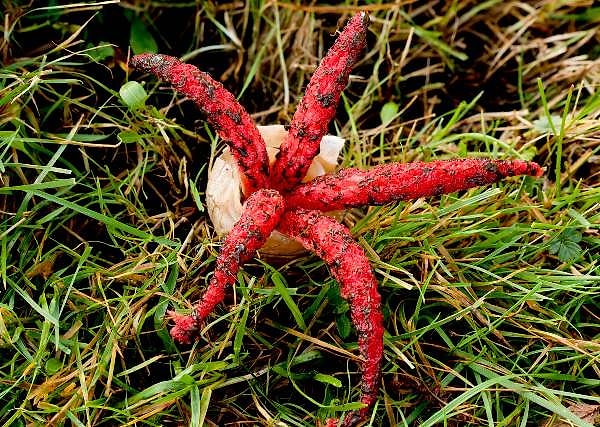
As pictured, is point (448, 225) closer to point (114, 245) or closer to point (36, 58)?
point (114, 245)

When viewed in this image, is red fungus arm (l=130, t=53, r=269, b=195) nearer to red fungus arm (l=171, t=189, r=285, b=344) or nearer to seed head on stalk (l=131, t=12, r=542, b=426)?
seed head on stalk (l=131, t=12, r=542, b=426)

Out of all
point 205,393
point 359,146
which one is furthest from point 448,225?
point 205,393

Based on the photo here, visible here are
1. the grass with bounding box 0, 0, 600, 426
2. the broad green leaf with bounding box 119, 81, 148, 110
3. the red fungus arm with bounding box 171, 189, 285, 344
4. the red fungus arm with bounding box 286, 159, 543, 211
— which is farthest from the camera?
the broad green leaf with bounding box 119, 81, 148, 110

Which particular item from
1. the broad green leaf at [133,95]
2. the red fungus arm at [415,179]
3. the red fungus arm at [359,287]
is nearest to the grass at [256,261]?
the broad green leaf at [133,95]

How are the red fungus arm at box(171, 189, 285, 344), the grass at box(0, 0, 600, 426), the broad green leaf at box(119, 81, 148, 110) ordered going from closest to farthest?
the red fungus arm at box(171, 189, 285, 344), the grass at box(0, 0, 600, 426), the broad green leaf at box(119, 81, 148, 110)

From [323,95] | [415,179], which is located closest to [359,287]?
[415,179]

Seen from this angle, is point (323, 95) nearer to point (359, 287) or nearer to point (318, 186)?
point (318, 186)

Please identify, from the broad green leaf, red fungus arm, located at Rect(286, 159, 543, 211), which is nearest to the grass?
the broad green leaf

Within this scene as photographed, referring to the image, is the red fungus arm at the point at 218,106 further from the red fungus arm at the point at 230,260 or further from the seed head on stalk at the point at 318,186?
A: the red fungus arm at the point at 230,260
